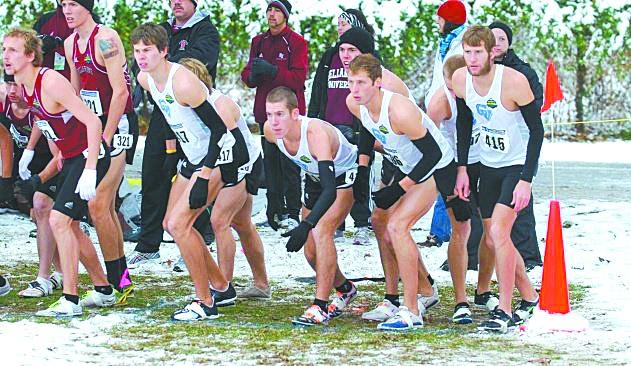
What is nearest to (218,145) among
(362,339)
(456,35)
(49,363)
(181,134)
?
(181,134)

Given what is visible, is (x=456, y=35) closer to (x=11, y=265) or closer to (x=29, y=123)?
(x=29, y=123)

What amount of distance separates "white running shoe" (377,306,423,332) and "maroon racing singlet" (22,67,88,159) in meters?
2.20

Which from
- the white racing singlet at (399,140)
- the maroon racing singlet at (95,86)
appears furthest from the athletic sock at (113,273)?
the white racing singlet at (399,140)

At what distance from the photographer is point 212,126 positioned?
778 centimetres

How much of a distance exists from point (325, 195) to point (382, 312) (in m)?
0.84

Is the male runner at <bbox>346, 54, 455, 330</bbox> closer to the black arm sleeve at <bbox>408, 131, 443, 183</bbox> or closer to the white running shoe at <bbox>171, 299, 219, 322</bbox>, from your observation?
the black arm sleeve at <bbox>408, 131, 443, 183</bbox>

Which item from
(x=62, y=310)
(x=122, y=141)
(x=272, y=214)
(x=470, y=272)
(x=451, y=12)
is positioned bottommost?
(x=470, y=272)

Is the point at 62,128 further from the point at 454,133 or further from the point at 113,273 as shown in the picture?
the point at 454,133

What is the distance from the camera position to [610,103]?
70.9ft

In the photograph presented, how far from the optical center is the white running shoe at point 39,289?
8570mm

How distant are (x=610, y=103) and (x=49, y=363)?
16794 millimetres

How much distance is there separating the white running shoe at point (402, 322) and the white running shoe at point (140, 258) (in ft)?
10.7

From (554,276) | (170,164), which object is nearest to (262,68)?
Answer: (170,164)

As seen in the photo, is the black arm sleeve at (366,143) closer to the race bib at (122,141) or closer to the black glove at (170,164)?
the race bib at (122,141)
